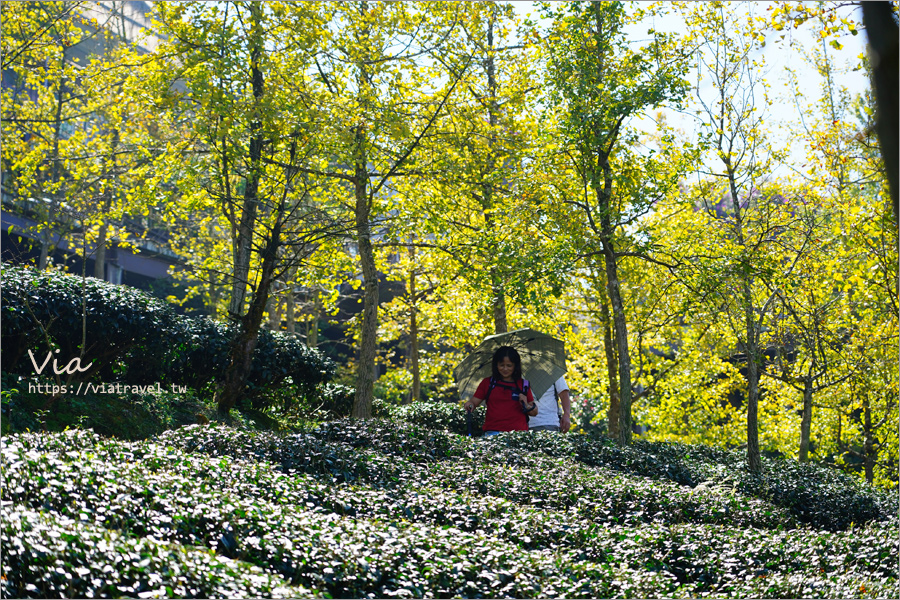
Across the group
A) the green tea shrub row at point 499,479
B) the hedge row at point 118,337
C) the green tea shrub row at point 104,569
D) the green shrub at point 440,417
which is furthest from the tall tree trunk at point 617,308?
the green tea shrub row at point 104,569

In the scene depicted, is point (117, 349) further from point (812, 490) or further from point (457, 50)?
point (812, 490)

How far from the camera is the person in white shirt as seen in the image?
1066cm

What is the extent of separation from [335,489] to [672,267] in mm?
6090

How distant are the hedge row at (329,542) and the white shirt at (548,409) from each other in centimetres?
463

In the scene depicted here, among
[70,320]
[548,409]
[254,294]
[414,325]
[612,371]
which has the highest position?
[254,294]

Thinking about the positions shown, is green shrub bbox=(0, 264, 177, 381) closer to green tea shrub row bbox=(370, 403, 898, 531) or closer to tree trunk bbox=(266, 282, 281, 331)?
green tea shrub row bbox=(370, 403, 898, 531)

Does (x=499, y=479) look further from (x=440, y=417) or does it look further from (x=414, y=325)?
(x=414, y=325)

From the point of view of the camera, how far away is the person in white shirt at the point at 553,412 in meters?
10.7

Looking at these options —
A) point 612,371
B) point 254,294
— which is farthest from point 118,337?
point 612,371

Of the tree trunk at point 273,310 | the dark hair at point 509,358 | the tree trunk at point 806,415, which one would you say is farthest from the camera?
the tree trunk at point 273,310

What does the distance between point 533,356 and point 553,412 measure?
879 millimetres

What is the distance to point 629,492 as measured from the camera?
6.91 meters

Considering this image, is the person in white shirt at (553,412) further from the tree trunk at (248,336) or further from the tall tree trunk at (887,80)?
the tall tree trunk at (887,80)

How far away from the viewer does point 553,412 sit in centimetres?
1130
